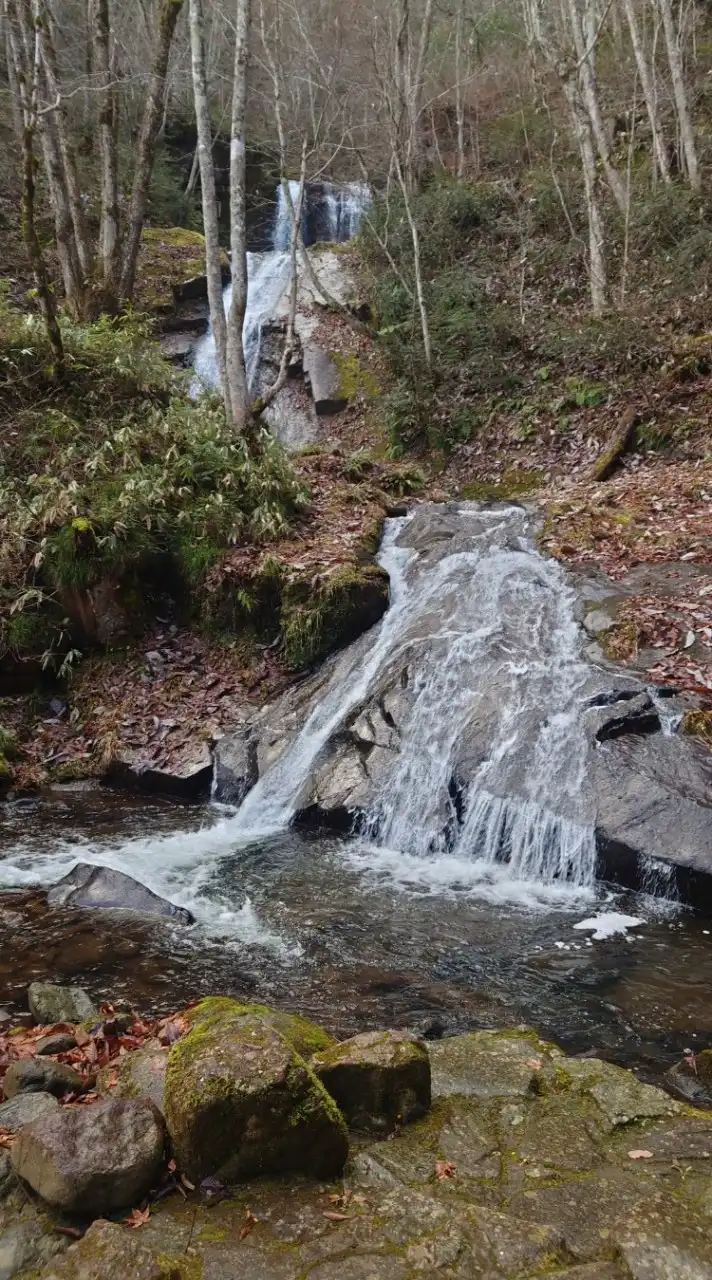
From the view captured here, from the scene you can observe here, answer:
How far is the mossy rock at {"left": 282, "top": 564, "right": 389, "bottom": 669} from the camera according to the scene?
30.9ft

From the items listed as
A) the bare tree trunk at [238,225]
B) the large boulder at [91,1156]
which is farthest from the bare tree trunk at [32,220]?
the large boulder at [91,1156]

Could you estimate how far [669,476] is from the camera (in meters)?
11.4

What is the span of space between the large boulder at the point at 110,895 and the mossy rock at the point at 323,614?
160 inches

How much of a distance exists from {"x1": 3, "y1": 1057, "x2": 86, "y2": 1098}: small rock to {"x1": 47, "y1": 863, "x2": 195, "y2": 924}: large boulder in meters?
2.38

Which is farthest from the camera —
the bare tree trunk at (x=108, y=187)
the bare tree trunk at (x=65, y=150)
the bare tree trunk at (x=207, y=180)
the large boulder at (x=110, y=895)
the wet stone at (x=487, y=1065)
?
the bare tree trunk at (x=108, y=187)

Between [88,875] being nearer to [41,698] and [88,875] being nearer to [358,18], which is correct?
[41,698]

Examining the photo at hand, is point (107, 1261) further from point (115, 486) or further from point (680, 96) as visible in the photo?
point (680, 96)

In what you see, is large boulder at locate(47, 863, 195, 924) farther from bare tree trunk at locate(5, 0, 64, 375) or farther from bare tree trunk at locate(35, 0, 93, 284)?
bare tree trunk at locate(35, 0, 93, 284)

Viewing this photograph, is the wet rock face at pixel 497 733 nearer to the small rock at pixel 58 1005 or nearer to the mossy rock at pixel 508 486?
the mossy rock at pixel 508 486

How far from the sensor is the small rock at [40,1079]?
120 inches

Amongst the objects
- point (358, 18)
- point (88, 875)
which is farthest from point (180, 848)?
point (358, 18)

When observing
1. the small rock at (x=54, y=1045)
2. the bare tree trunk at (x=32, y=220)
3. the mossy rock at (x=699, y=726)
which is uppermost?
the bare tree trunk at (x=32, y=220)

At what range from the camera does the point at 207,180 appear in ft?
36.1

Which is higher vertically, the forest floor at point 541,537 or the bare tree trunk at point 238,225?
the bare tree trunk at point 238,225
